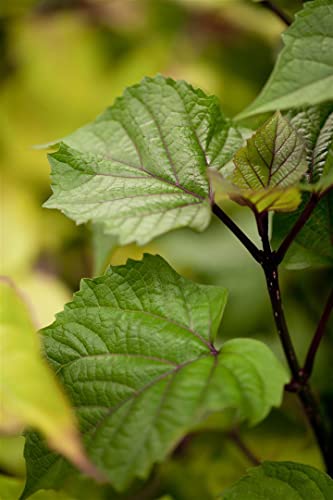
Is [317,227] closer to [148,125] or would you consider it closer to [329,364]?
[148,125]

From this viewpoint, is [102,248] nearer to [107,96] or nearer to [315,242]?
[315,242]

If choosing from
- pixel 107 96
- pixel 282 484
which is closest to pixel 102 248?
pixel 282 484

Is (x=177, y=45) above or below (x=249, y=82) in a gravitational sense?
above

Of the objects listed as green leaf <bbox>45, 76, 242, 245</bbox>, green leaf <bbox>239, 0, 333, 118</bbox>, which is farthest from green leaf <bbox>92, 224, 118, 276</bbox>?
green leaf <bbox>239, 0, 333, 118</bbox>

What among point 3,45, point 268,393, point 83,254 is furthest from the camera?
point 3,45

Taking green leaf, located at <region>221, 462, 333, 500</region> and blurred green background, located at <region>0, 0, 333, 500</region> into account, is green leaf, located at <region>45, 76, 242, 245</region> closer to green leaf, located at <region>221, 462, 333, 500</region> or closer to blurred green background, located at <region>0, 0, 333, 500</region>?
green leaf, located at <region>221, 462, 333, 500</region>

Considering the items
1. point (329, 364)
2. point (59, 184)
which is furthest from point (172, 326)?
point (329, 364)
